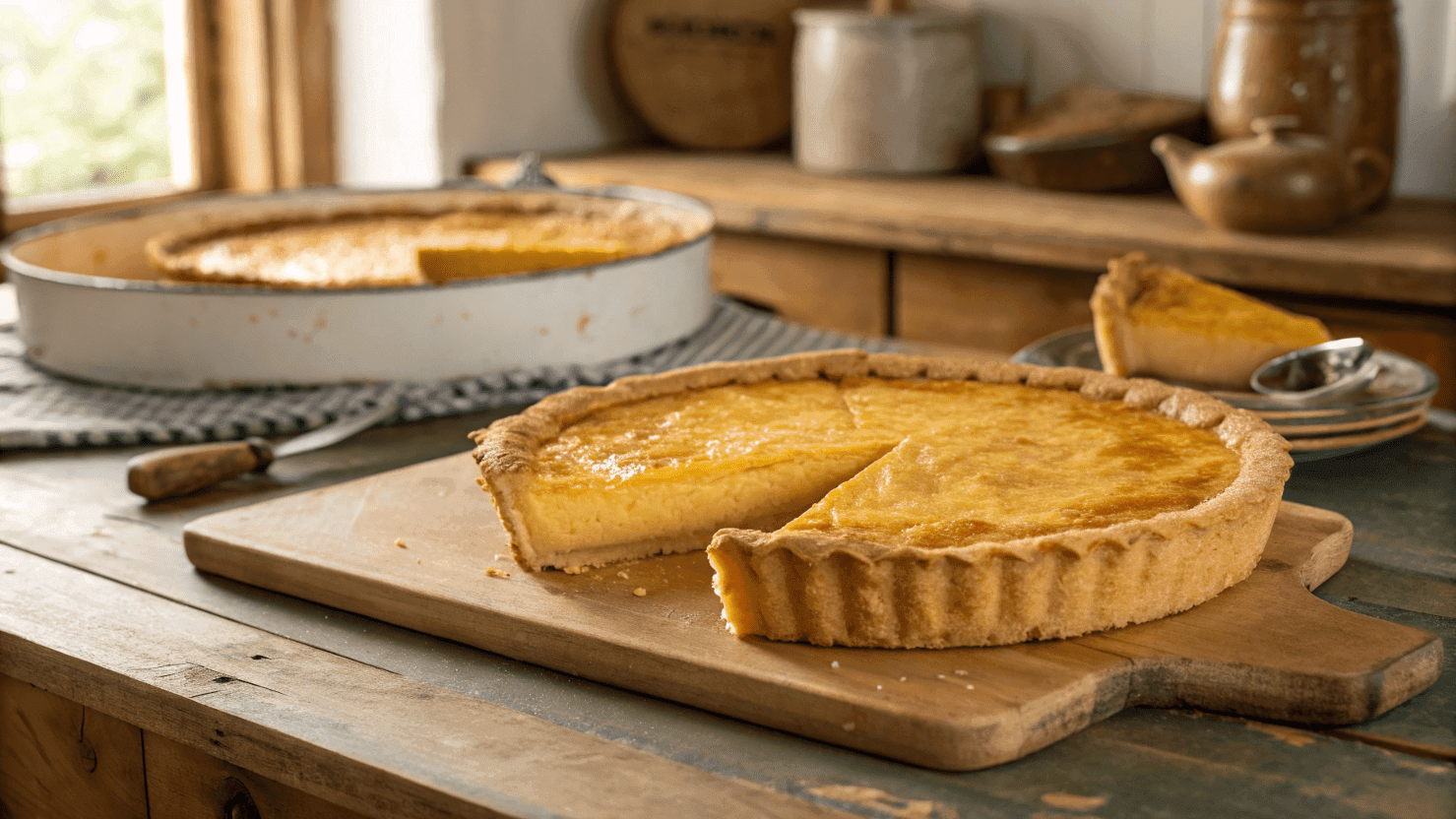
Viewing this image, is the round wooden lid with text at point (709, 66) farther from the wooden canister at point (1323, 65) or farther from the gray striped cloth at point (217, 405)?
the gray striped cloth at point (217, 405)

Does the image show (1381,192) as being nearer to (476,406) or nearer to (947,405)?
(947,405)

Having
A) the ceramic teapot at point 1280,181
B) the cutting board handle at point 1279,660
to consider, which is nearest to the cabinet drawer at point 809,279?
the ceramic teapot at point 1280,181

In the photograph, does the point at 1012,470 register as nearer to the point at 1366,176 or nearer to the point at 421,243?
the point at 421,243

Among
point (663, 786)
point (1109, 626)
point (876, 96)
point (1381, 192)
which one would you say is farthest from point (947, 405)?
point (876, 96)

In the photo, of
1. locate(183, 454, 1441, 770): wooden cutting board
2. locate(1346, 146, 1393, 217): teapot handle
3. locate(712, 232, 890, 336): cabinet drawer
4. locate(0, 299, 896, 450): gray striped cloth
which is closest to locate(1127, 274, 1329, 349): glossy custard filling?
locate(183, 454, 1441, 770): wooden cutting board

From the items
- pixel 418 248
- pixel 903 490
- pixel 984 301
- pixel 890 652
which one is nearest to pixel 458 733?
pixel 890 652
